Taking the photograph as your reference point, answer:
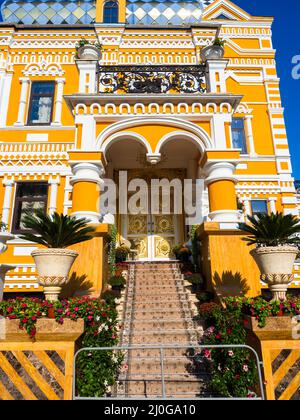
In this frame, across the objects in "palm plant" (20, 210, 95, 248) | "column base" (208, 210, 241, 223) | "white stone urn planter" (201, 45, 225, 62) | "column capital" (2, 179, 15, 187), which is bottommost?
"palm plant" (20, 210, 95, 248)

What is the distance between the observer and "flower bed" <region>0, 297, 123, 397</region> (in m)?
4.46

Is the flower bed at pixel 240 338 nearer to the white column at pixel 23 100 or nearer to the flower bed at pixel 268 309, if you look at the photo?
the flower bed at pixel 268 309

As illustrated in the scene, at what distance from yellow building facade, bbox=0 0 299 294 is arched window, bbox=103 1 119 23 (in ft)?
0.21

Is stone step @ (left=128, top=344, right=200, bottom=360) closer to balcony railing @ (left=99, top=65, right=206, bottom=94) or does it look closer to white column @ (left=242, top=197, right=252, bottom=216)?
balcony railing @ (left=99, top=65, right=206, bottom=94)

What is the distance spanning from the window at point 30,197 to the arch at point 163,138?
5.43 meters

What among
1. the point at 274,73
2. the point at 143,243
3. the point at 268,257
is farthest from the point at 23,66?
the point at 268,257

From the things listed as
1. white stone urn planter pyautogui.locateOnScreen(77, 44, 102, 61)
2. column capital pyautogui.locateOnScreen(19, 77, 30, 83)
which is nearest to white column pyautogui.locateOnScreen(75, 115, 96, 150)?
white stone urn planter pyautogui.locateOnScreen(77, 44, 102, 61)

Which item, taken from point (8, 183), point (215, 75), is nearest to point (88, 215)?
point (215, 75)

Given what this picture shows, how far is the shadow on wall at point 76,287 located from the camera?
709 centimetres

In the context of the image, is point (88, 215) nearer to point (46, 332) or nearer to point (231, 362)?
point (46, 332)

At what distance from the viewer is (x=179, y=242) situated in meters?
13.0

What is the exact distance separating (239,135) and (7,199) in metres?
10.4

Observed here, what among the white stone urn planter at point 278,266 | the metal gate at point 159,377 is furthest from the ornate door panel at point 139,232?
the white stone urn planter at point 278,266
